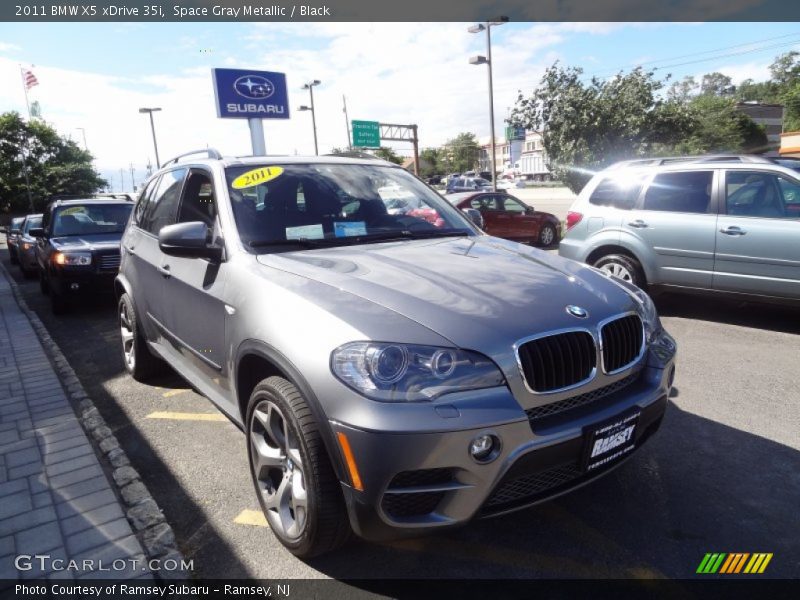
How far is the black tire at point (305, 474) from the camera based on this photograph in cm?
210

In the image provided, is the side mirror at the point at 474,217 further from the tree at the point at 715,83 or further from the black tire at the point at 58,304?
the tree at the point at 715,83

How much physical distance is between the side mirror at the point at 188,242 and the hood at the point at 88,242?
567cm

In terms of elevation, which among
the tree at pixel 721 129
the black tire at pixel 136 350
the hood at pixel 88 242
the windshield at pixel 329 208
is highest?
the tree at pixel 721 129

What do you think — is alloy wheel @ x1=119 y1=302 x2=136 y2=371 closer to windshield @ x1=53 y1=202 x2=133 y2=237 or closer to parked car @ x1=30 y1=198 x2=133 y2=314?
parked car @ x1=30 y1=198 x2=133 y2=314

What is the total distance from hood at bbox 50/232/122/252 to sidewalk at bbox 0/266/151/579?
3534mm

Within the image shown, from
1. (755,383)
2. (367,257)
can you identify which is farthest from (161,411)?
(755,383)

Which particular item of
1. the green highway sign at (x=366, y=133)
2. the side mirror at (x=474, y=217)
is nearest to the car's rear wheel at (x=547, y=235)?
the side mirror at (x=474, y=217)

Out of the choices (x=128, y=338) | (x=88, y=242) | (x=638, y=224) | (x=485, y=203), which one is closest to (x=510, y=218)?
(x=485, y=203)

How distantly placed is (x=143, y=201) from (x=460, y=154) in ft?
321

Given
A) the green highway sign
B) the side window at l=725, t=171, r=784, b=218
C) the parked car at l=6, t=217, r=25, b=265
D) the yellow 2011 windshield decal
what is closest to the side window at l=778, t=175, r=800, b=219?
the side window at l=725, t=171, r=784, b=218

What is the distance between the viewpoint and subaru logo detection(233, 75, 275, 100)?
2108 centimetres

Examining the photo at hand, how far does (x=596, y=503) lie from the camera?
9.06 ft

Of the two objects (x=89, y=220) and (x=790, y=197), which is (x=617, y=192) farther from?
(x=89, y=220)

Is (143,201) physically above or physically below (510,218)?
above
